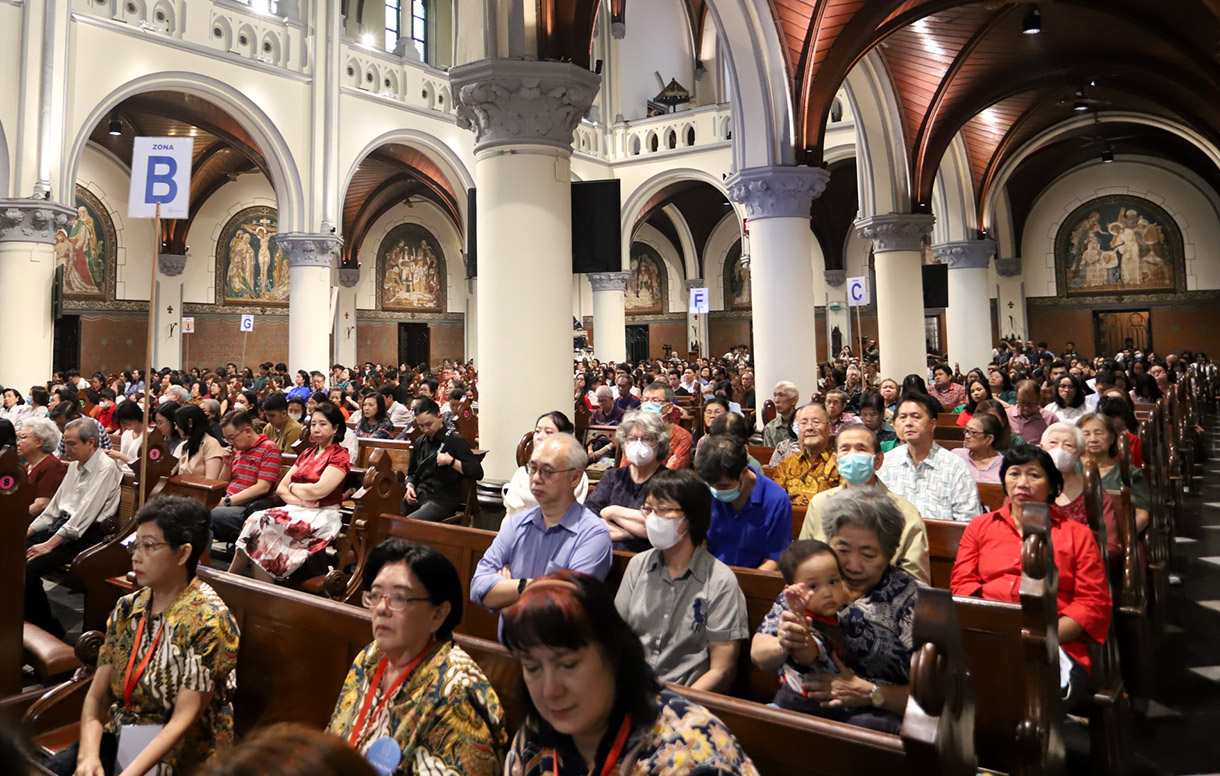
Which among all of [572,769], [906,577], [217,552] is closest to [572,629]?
[572,769]

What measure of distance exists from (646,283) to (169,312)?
14.9 meters

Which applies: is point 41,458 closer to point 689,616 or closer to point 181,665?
point 181,665

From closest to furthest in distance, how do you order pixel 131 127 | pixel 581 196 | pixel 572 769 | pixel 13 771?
pixel 13 771, pixel 572 769, pixel 581 196, pixel 131 127

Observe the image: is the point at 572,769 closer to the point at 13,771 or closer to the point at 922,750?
the point at 922,750

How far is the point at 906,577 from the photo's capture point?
2.36m

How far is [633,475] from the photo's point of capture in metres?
4.01

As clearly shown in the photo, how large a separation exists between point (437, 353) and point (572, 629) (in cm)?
2413

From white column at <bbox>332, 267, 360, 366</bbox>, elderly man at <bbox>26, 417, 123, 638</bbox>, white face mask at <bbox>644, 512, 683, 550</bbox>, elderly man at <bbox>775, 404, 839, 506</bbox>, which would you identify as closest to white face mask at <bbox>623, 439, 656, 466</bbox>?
elderly man at <bbox>775, 404, 839, 506</bbox>

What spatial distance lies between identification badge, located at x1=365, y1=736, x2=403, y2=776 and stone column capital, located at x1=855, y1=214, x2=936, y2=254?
1257 centimetres

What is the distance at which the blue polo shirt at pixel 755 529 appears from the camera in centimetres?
335

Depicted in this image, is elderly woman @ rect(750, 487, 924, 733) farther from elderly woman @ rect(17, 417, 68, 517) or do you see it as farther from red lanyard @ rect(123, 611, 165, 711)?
elderly woman @ rect(17, 417, 68, 517)

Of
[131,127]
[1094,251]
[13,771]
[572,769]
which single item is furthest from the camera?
[1094,251]

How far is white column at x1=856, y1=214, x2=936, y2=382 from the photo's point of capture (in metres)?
12.9

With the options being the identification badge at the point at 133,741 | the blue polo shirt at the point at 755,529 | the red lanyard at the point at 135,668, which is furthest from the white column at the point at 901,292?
the identification badge at the point at 133,741
